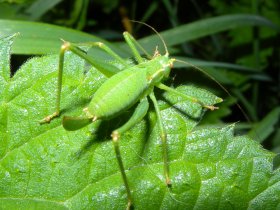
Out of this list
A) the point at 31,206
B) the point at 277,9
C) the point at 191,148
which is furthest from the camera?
the point at 277,9

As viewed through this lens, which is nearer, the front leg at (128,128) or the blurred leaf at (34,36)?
the front leg at (128,128)

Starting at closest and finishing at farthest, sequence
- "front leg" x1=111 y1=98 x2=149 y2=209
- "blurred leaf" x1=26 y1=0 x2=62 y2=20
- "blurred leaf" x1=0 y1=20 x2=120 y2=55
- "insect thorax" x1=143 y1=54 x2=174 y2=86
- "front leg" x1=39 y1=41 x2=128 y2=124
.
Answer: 1. "front leg" x1=111 y1=98 x2=149 y2=209
2. "front leg" x1=39 y1=41 x2=128 y2=124
3. "insect thorax" x1=143 y1=54 x2=174 y2=86
4. "blurred leaf" x1=0 y1=20 x2=120 y2=55
5. "blurred leaf" x1=26 y1=0 x2=62 y2=20

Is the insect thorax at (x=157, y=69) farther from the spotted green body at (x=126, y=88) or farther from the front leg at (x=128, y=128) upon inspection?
the front leg at (x=128, y=128)

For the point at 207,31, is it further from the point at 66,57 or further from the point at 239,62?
the point at 66,57

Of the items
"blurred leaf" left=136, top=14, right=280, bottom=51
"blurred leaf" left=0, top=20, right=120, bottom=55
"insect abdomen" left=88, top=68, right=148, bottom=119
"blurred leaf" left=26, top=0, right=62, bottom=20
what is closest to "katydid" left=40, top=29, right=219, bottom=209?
"insect abdomen" left=88, top=68, right=148, bottom=119

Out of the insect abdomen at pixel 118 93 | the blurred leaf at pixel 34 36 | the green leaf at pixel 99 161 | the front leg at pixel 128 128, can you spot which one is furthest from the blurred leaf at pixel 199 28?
the green leaf at pixel 99 161

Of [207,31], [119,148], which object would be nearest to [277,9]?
[207,31]

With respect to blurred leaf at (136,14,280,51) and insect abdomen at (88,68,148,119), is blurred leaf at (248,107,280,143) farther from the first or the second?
insect abdomen at (88,68,148,119)

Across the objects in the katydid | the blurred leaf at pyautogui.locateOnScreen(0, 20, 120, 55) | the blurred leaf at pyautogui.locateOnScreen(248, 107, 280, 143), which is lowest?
the katydid
